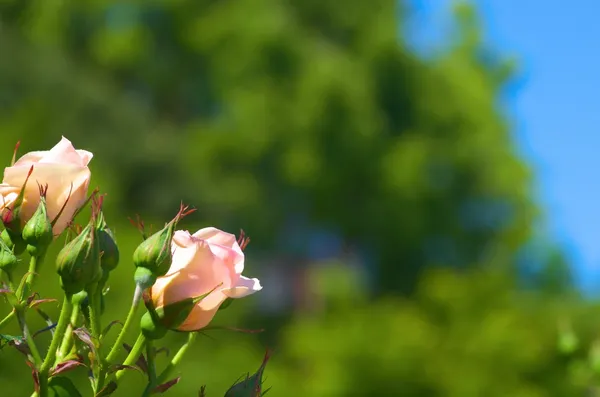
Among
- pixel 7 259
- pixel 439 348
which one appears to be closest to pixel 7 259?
pixel 7 259

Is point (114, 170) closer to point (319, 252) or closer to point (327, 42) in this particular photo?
point (319, 252)

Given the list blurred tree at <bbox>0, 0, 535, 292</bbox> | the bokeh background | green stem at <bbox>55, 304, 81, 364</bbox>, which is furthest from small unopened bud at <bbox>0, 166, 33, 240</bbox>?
blurred tree at <bbox>0, 0, 535, 292</bbox>

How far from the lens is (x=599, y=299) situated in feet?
32.7

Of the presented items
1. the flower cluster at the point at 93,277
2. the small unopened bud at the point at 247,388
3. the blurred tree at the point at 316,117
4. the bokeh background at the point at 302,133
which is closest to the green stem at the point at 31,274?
the flower cluster at the point at 93,277

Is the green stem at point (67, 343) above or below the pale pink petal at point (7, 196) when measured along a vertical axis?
below

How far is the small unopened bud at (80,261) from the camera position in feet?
3.16

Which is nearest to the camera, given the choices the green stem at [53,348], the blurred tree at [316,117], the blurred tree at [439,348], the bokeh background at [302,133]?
the green stem at [53,348]

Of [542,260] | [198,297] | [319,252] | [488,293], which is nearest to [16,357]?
[488,293]

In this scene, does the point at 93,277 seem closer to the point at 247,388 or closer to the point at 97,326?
the point at 97,326

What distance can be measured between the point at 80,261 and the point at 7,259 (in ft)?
0.32

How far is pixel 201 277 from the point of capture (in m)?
1.01

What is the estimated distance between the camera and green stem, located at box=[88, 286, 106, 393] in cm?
97

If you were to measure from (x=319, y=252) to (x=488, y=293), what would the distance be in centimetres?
867

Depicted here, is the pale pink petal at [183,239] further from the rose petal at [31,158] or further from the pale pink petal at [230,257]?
the rose petal at [31,158]
